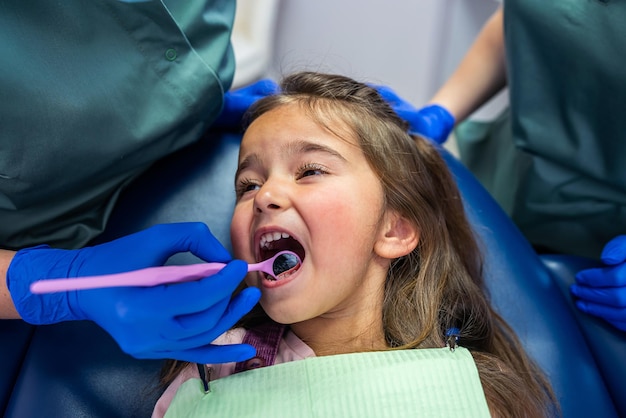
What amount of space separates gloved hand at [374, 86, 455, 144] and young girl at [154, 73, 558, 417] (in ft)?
0.54

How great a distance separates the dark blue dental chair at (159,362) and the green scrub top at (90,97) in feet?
0.41

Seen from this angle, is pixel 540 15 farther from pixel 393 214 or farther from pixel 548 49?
pixel 393 214

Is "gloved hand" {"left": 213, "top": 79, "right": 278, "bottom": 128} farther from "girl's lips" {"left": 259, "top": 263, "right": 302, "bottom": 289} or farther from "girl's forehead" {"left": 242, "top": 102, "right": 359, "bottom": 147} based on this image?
"girl's lips" {"left": 259, "top": 263, "right": 302, "bottom": 289}

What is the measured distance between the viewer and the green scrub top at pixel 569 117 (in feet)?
3.93

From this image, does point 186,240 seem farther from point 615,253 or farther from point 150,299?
point 615,253

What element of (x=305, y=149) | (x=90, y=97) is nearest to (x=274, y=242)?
(x=305, y=149)

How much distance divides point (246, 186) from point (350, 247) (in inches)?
8.7

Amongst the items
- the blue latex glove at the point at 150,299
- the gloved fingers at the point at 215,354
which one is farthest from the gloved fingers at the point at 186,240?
A: the gloved fingers at the point at 215,354

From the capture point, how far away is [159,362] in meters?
1.17

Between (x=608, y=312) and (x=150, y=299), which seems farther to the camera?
(x=608, y=312)

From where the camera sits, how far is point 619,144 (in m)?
1.25

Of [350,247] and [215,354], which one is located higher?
[350,247]

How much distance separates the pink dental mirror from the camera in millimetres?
698

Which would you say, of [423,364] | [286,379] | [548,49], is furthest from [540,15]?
[286,379]
